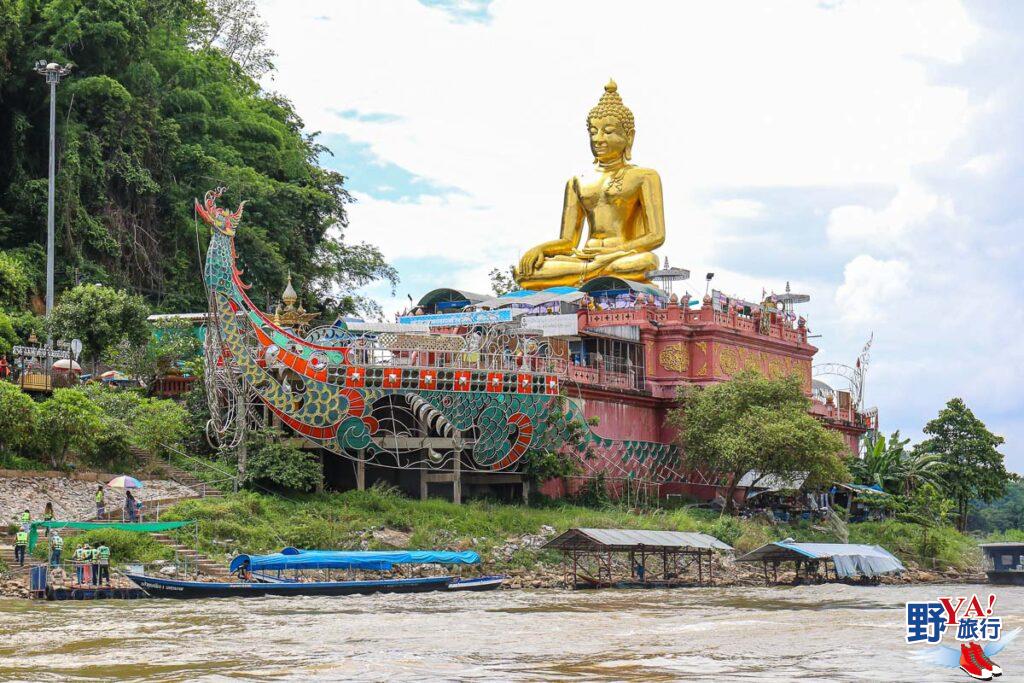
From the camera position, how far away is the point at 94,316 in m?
39.3

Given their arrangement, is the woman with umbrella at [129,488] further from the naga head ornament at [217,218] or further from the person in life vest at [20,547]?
the naga head ornament at [217,218]

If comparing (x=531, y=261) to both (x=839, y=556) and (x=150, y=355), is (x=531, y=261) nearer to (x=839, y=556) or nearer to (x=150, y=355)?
(x=150, y=355)

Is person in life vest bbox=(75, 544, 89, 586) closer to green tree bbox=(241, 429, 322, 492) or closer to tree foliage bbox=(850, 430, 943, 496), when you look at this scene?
green tree bbox=(241, 429, 322, 492)

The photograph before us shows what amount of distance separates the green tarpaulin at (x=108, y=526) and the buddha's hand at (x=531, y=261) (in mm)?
21089

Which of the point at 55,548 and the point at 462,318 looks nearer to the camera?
the point at 55,548

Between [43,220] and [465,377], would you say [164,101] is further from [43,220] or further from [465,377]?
[465,377]

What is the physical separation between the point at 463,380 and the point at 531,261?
44.7 feet

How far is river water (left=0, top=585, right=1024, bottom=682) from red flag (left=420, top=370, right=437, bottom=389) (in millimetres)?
7754

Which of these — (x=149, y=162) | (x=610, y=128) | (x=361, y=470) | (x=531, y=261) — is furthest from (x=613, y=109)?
(x=361, y=470)

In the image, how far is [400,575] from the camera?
3281 centimetres

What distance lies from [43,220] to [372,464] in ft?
47.9

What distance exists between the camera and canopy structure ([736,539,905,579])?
36812mm

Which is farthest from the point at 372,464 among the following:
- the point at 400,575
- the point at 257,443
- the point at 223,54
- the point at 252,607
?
the point at 223,54

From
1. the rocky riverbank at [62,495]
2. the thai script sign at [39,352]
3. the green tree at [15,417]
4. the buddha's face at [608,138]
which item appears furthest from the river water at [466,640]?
the buddha's face at [608,138]
